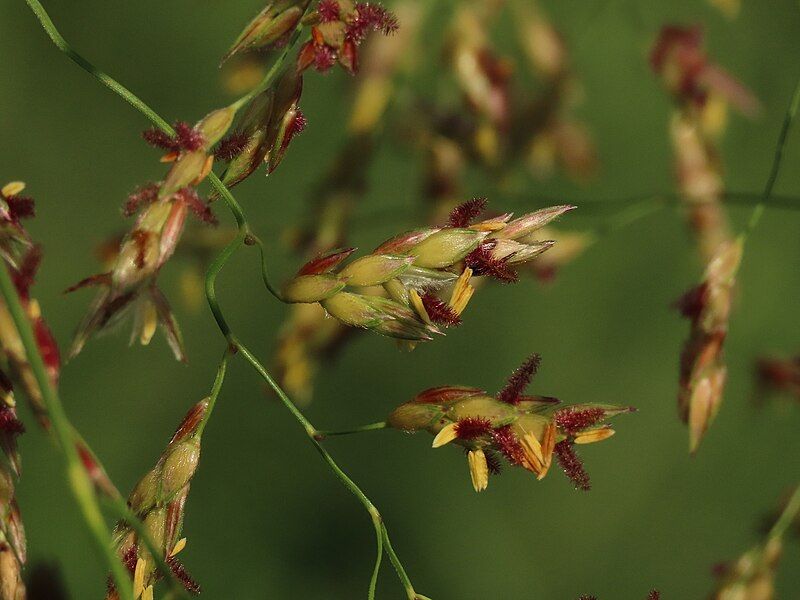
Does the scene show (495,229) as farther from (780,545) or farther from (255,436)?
(255,436)

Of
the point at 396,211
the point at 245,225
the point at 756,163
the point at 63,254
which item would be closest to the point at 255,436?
the point at 63,254

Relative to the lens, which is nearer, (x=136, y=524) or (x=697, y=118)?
(x=136, y=524)

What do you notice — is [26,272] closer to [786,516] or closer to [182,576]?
[182,576]

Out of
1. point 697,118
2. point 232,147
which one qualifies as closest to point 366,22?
point 232,147

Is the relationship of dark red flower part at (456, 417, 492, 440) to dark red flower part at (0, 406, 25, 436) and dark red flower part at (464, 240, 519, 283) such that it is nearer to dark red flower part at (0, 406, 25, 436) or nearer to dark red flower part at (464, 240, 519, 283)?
dark red flower part at (464, 240, 519, 283)

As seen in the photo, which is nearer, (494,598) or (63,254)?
(494,598)

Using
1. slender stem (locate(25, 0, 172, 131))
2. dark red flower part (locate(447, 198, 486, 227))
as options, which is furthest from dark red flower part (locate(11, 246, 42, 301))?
dark red flower part (locate(447, 198, 486, 227))

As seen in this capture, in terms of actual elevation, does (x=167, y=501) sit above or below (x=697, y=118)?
above
